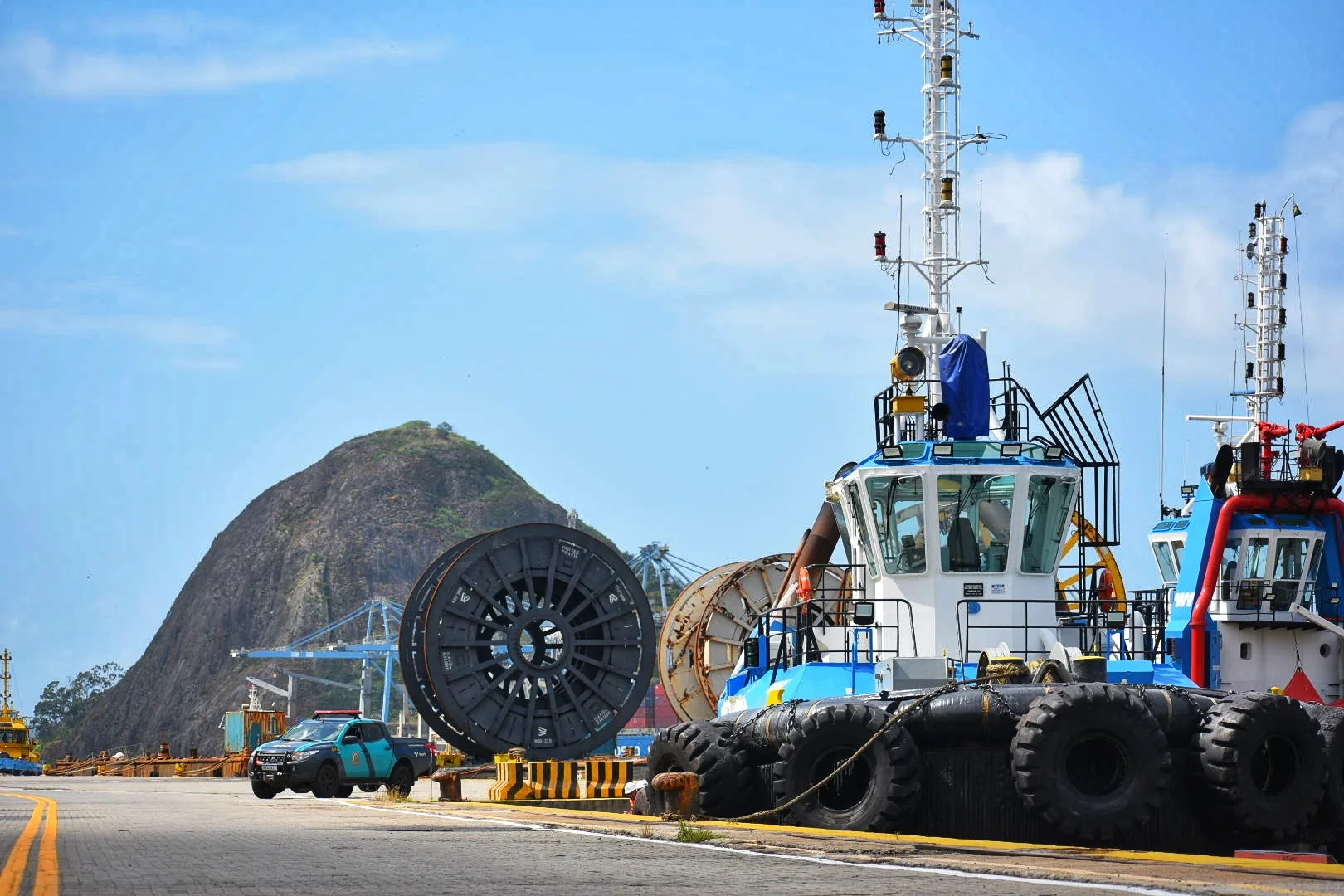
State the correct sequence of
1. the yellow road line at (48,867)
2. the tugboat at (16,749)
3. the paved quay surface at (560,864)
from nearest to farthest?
the paved quay surface at (560,864)
the yellow road line at (48,867)
the tugboat at (16,749)

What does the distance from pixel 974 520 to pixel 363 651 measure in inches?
4460

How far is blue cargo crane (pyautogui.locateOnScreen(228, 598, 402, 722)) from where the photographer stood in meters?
124

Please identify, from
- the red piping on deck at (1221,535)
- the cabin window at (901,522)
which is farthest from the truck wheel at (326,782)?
the red piping on deck at (1221,535)

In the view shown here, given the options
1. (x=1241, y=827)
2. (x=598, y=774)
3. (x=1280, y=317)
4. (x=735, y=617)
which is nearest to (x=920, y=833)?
(x=1241, y=827)

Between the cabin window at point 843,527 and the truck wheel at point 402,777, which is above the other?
the cabin window at point 843,527

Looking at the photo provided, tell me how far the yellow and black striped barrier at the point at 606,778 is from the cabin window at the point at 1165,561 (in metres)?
19.9

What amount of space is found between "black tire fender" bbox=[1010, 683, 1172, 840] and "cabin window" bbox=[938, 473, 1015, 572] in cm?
424

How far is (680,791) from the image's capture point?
16.4m

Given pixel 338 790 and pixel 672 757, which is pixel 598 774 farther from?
pixel 338 790

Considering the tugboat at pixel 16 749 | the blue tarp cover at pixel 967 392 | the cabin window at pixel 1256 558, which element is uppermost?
the blue tarp cover at pixel 967 392

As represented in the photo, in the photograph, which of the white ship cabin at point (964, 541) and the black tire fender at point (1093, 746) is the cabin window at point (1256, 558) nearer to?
the white ship cabin at point (964, 541)

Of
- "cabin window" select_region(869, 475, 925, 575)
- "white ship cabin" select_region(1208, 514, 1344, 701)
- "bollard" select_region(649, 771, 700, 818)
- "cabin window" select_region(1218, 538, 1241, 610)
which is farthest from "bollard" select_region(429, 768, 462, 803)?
"cabin window" select_region(1218, 538, 1241, 610)

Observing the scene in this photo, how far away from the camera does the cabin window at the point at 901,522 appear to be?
732 inches

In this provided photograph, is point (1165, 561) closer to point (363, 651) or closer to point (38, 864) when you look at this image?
point (38, 864)
